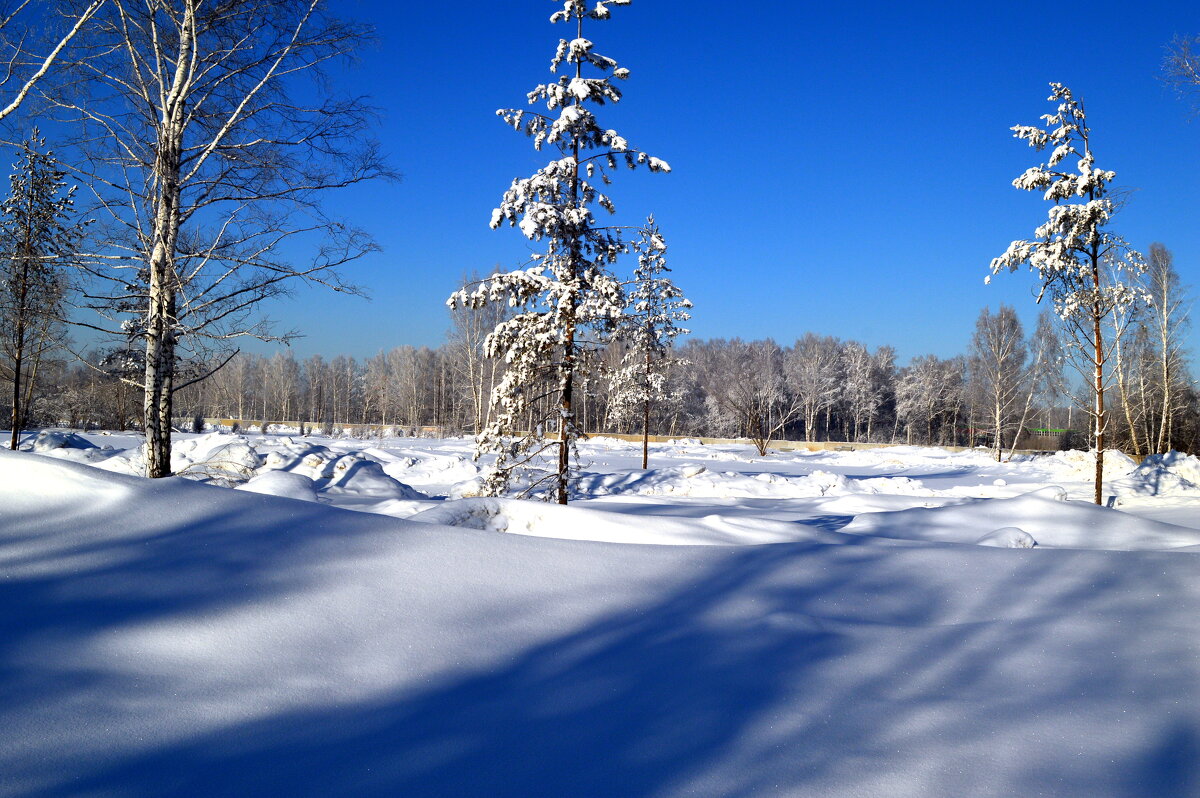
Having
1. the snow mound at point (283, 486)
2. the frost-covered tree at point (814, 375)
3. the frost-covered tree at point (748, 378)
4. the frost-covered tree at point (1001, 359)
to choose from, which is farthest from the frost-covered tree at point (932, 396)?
the snow mound at point (283, 486)

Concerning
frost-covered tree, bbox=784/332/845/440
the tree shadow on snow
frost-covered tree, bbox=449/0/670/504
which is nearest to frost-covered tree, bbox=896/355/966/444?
frost-covered tree, bbox=784/332/845/440

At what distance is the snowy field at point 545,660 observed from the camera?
1594mm

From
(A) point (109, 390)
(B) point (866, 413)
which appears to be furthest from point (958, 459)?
(A) point (109, 390)

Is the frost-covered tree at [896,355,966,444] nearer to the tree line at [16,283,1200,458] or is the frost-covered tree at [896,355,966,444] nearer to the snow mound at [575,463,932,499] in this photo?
the tree line at [16,283,1200,458]

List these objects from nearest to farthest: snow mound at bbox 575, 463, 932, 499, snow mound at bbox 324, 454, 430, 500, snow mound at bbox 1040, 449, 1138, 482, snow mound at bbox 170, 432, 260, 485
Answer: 1. snow mound at bbox 170, 432, 260, 485
2. snow mound at bbox 324, 454, 430, 500
3. snow mound at bbox 575, 463, 932, 499
4. snow mound at bbox 1040, 449, 1138, 482

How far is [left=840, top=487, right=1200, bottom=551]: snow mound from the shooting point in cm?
517

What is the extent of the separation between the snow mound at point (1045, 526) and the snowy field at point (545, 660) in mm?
2167

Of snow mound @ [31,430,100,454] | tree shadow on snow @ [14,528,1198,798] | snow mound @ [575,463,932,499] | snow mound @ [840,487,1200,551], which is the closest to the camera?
tree shadow on snow @ [14,528,1198,798]

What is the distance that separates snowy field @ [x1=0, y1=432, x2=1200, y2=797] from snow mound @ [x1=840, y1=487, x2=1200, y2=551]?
Answer: 2.17 meters

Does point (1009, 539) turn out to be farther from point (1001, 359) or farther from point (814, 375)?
point (814, 375)

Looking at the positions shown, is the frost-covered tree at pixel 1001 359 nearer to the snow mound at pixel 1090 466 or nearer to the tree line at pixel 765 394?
the tree line at pixel 765 394

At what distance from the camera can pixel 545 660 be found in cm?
209

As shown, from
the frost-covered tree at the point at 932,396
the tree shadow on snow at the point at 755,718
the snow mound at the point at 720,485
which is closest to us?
the tree shadow on snow at the point at 755,718

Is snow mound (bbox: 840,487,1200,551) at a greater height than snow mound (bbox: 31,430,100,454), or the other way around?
snow mound (bbox: 840,487,1200,551)
